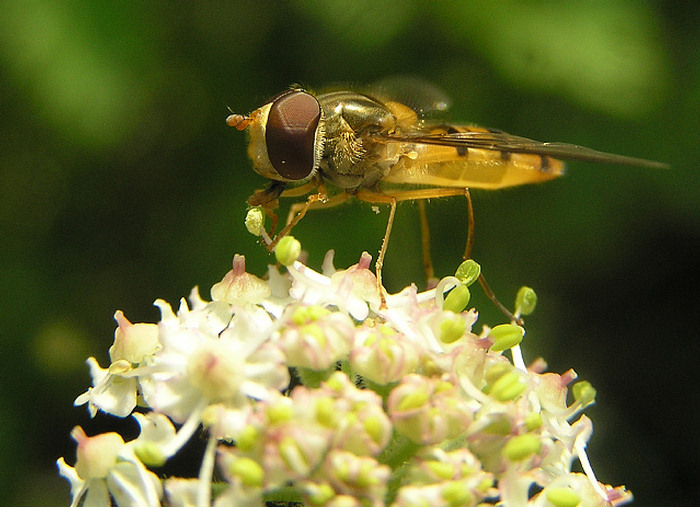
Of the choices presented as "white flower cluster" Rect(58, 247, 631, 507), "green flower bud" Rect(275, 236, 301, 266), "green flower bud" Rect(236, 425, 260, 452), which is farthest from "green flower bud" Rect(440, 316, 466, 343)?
"green flower bud" Rect(236, 425, 260, 452)

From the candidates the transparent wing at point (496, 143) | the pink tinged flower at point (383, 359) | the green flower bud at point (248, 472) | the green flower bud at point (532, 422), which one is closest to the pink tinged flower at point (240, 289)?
the pink tinged flower at point (383, 359)

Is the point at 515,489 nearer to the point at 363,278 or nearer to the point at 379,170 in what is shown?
the point at 363,278

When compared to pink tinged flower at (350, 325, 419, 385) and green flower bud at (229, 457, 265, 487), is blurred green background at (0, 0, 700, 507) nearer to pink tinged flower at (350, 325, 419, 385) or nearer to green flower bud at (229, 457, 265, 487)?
pink tinged flower at (350, 325, 419, 385)

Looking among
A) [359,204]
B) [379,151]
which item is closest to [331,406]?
[379,151]

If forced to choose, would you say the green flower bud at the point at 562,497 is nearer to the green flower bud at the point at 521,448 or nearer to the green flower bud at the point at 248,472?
the green flower bud at the point at 521,448

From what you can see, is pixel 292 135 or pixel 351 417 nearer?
pixel 351 417

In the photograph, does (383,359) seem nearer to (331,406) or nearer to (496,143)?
(331,406)

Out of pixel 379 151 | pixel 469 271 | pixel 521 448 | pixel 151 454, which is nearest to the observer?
pixel 151 454

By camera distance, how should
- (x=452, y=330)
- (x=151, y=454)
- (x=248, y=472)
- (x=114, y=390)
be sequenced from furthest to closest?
(x=114, y=390) → (x=452, y=330) → (x=151, y=454) → (x=248, y=472)
